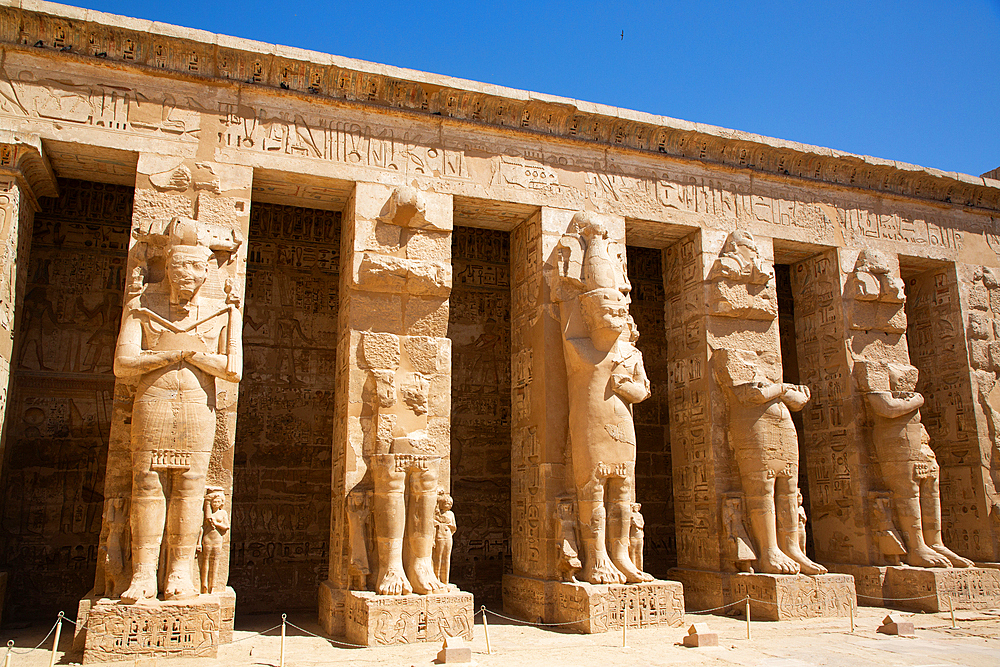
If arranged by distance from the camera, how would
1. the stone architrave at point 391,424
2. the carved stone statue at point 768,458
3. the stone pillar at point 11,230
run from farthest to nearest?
the carved stone statue at point 768,458, the stone pillar at point 11,230, the stone architrave at point 391,424

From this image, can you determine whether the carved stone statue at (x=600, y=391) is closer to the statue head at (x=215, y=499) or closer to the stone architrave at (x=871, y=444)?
the stone architrave at (x=871, y=444)

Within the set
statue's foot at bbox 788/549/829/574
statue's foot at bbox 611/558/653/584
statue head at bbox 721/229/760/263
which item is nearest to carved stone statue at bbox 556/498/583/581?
statue's foot at bbox 611/558/653/584

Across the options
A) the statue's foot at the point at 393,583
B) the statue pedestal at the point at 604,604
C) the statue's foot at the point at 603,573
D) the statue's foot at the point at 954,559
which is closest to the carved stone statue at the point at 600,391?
the statue's foot at the point at 603,573

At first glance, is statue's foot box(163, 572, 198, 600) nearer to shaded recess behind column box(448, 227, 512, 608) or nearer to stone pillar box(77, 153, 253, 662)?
stone pillar box(77, 153, 253, 662)

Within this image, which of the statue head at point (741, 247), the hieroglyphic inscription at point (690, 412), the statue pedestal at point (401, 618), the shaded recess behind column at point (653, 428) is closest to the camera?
the statue pedestal at point (401, 618)

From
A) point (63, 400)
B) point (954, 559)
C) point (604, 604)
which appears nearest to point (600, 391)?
point (604, 604)

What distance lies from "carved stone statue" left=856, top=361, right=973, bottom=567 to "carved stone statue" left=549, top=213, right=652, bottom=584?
10.3 ft

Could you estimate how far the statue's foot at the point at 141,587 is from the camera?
593 cm

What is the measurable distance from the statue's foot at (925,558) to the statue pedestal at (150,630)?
7176mm

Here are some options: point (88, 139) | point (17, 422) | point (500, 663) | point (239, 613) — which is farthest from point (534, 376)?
point (17, 422)

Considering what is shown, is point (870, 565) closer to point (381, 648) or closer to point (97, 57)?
point (381, 648)

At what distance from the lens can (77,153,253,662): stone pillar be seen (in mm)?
5867

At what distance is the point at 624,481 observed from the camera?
7.52 m

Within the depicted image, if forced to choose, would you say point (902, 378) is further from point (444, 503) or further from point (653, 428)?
point (444, 503)
